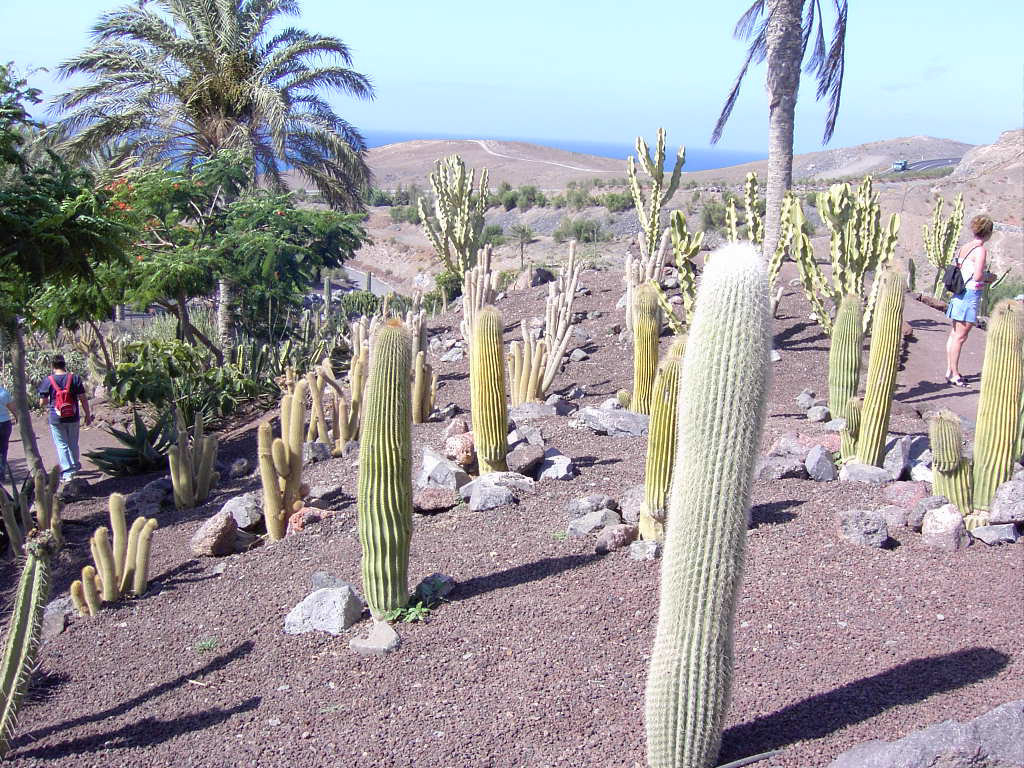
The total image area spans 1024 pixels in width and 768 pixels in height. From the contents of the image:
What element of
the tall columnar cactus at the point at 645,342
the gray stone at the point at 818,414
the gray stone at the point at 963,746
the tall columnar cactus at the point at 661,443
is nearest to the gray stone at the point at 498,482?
the tall columnar cactus at the point at 661,443

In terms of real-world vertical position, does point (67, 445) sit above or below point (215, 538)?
below

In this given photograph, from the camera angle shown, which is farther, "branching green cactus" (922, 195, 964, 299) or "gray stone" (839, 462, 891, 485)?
"branching green cactus" (922, 195, 964, 299)

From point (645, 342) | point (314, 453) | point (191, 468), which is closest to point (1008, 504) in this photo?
point (645, 342)

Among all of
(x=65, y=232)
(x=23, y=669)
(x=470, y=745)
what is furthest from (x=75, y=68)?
(x=470, y=745)

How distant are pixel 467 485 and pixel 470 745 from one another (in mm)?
2932

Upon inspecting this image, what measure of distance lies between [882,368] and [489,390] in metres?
2.82

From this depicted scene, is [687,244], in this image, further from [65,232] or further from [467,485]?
[65,232]

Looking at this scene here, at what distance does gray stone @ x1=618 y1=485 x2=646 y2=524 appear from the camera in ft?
19.2

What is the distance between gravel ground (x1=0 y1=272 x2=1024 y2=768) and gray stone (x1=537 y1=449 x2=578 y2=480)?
0.47 m

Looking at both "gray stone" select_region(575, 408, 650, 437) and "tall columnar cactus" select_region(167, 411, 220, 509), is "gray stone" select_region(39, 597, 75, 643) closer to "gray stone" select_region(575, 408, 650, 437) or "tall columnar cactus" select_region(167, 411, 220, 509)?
"tall columnar cactus" select_region(167, 411, 220, 509)

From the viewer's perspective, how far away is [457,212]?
52.1ft

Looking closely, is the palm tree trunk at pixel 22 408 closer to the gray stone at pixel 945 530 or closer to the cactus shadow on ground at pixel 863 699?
the cactus shadow on ground at pixel 863 699

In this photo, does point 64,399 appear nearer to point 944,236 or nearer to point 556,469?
point 556,469

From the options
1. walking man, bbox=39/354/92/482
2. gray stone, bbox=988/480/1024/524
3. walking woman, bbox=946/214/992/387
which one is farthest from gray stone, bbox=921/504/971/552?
walking man, bbox=39/354/92/482
